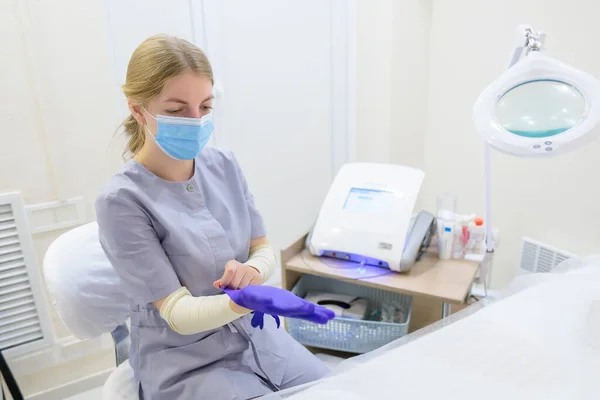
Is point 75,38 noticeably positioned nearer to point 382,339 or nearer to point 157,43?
point 157,43

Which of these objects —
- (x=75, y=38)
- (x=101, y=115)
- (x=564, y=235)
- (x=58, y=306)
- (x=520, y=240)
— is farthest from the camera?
(x=520, y=240)

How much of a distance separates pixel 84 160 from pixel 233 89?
2.59 ft

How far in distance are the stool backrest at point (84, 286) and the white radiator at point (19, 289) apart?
64cm

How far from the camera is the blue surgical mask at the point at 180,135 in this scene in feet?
3.09

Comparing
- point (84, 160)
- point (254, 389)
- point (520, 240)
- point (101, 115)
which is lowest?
point (520, 240)

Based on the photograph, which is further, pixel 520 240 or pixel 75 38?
pixel 520 240

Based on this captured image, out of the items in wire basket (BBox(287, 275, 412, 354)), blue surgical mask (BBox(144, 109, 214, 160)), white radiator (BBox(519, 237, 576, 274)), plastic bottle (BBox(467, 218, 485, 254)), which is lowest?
white radiator (BBox(519, 237, 576, 274))

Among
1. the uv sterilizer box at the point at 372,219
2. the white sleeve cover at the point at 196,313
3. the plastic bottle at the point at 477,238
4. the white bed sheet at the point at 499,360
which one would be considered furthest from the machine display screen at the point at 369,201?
the white sleeve cover at the point at 196,313

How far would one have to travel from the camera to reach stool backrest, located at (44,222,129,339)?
104cm

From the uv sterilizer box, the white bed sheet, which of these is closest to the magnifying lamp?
the white bed sheet

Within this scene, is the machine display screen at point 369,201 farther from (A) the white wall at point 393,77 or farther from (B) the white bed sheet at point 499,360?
(A) the white wall at point 393,77

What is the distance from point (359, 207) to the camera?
1432mm

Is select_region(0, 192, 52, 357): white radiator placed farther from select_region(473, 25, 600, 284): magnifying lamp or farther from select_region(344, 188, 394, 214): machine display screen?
select_region(473, 25, 600, 284): magnifying lamp

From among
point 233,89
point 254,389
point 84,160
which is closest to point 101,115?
point 84,160
